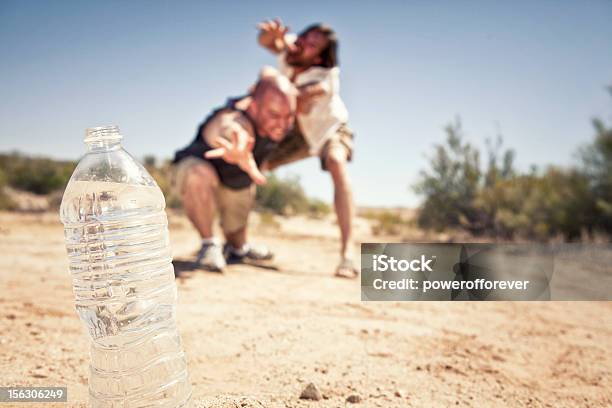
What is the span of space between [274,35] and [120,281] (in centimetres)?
346

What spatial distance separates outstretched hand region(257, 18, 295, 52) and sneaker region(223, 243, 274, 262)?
1.97 metres

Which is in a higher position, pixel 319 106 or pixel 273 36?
pixel 273 36

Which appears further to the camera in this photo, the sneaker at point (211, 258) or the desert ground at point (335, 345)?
the sneaker at point (211, 258)

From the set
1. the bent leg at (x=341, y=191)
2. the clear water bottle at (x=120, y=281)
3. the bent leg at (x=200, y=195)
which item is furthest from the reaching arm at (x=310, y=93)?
the clear water bottle at (x=120, y=281)

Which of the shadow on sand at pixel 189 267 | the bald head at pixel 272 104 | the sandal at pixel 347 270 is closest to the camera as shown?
the shadow on sand at pixel 189 267

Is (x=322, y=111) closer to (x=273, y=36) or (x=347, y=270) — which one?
(x=273, y=36)

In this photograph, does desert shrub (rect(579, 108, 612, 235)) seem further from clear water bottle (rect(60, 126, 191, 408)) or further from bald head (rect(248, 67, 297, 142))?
clear water bottle (rect(60, 126, 191, 408))

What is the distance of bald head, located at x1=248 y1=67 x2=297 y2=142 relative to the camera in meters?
3.49

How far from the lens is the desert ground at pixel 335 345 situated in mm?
1611

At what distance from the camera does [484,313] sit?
9.48 feet

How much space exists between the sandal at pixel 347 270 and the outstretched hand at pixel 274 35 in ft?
6.95

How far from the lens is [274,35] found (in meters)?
4.26

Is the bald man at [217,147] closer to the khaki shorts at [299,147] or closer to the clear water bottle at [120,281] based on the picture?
the khaki shorts at [299,147]

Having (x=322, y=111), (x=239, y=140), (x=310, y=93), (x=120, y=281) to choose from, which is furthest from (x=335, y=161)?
(x=120, y=281)
